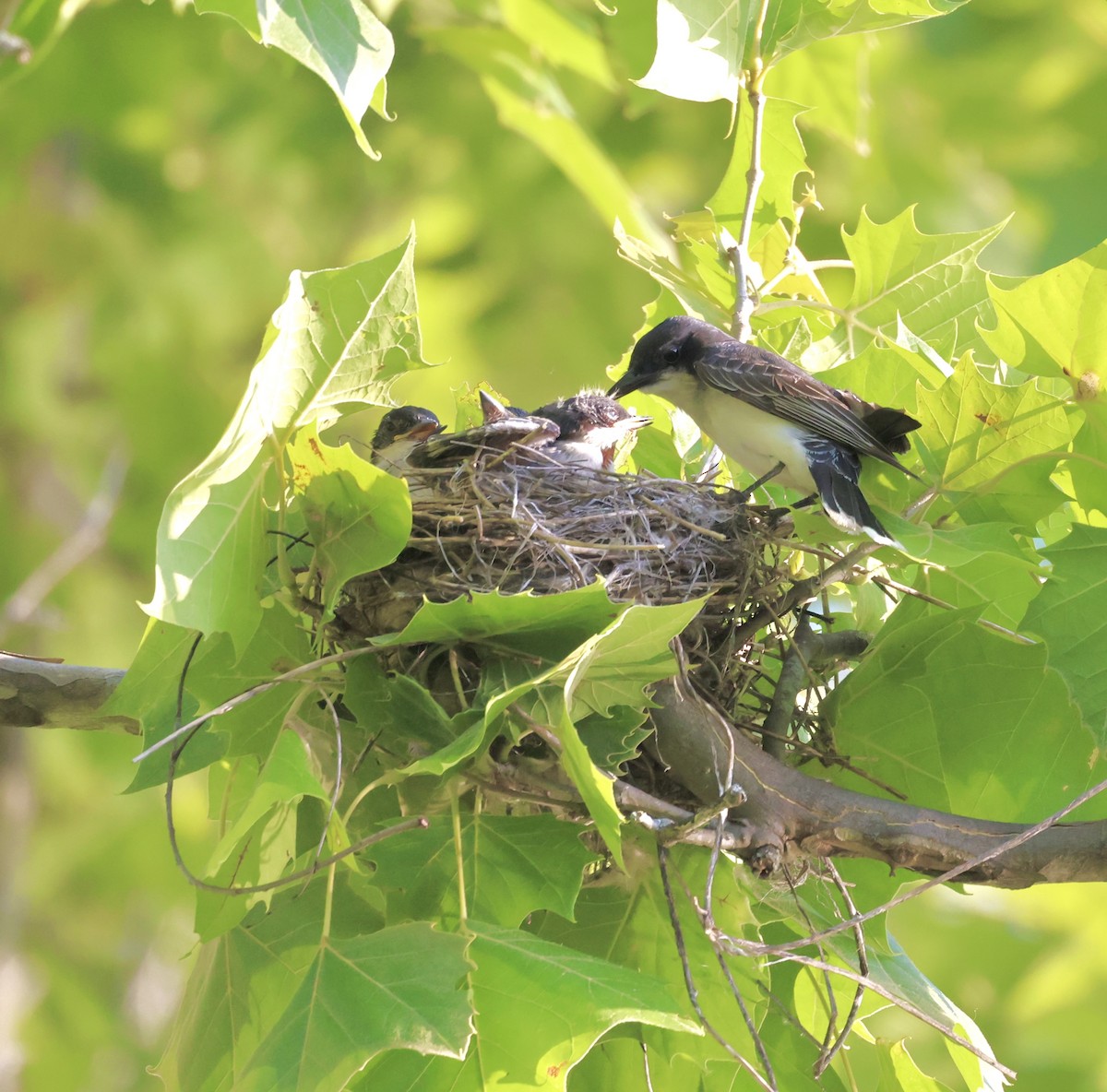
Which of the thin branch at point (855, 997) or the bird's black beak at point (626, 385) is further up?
the bird's black beak at point (626, 385)

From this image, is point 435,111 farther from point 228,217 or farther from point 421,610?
point 421,610

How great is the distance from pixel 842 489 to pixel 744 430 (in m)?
0.85

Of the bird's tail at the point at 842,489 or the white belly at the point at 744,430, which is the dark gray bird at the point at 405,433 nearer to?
the white belly at the point at 744,430

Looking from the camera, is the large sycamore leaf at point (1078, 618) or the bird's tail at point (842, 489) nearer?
the large sycamore leaf at point (1078, 618)

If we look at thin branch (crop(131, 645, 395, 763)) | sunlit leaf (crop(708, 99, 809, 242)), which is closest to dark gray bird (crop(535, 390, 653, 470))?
sunlit leaf (crop(708, 99, 809, 242))

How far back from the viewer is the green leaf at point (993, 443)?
2748mm

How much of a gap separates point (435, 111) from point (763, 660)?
5.15m


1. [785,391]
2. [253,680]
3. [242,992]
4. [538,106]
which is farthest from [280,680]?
[538,106]

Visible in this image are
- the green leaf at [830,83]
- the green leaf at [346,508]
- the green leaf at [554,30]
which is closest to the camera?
the green leaf at [346,508]

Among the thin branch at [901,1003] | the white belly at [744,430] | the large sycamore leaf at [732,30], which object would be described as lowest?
the thin branch at [901,1003]

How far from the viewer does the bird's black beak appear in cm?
417

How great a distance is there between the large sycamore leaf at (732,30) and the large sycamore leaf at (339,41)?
0.59m

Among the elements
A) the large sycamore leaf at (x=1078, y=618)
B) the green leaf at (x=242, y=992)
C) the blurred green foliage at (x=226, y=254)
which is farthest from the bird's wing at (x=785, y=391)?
the blurred green foliage at (x=226, y=254)

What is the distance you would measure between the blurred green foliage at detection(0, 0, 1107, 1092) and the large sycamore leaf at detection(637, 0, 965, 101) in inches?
131
